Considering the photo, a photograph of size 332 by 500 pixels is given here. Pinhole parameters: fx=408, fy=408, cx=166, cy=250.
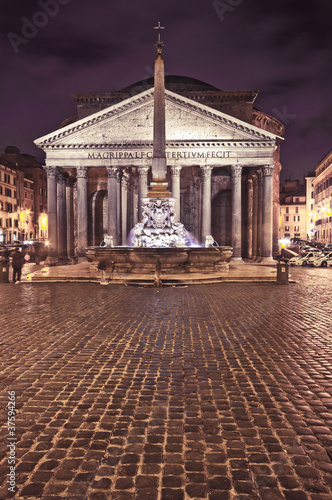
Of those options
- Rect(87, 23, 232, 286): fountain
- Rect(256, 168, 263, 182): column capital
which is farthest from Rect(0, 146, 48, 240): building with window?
Rect(87, 23, 232, 286): fountain

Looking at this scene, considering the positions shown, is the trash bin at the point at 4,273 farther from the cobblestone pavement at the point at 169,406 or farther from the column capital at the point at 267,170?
the column capital at the point at 267,170

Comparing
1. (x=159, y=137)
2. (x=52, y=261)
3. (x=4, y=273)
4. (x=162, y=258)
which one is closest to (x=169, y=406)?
(x=162, y=258)

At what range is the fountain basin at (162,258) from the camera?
A: 715 inches

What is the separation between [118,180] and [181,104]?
807 cm

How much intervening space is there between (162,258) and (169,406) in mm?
13737

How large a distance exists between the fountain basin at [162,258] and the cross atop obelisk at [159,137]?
11.2 ft

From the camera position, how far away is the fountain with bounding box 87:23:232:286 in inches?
727

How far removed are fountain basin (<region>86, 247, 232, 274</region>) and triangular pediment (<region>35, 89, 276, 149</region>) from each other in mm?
15895

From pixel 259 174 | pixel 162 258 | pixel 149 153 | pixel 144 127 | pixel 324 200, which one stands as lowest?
pixel 162 258

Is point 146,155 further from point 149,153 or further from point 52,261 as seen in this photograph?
point 52,261

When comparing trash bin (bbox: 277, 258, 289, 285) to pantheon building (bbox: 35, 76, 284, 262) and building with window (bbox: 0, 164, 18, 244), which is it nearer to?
pantheon building (bbox: 35, 76, 284, 262)

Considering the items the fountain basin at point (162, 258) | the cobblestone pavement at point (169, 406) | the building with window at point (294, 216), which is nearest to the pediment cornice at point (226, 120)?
A: the fountain basin at point (162, 258)

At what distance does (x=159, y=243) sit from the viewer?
20594mm

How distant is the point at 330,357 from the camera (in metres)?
6.39
